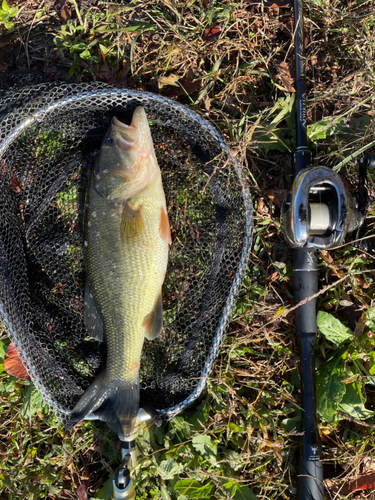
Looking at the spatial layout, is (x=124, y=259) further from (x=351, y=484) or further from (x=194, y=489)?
(x=351, y=484)

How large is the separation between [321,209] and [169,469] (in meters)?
1.86

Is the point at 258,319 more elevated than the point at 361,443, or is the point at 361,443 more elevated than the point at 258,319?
the point at 258,319

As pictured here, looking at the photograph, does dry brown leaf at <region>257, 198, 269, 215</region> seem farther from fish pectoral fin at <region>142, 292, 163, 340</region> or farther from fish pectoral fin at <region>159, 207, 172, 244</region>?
fish pectoral fin at <region>142, 292, 163, 340</region>

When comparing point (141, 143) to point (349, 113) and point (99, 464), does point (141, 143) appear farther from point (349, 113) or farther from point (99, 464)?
point (99, 464)

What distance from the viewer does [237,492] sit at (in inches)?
97.5

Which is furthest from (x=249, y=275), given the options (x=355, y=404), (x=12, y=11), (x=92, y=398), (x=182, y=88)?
(x=12, y=11)

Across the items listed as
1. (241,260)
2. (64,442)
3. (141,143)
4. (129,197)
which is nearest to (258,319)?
(241,260)

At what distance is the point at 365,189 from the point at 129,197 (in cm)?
140

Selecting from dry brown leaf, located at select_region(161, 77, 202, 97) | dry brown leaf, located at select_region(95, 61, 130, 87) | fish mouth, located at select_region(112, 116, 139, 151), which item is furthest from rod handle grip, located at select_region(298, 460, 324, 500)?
dry brown leaf, located at select_region(95, 61, 130, 87)

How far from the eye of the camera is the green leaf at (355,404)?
7.94 ft

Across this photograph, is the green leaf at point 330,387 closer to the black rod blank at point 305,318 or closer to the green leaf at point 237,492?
the black rod blank at point 305,318

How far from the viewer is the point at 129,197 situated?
238 centimetres

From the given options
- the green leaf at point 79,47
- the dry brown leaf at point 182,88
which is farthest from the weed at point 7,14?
the dry brown leaf at point 182,88

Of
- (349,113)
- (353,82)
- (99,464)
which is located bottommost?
(99,464)
